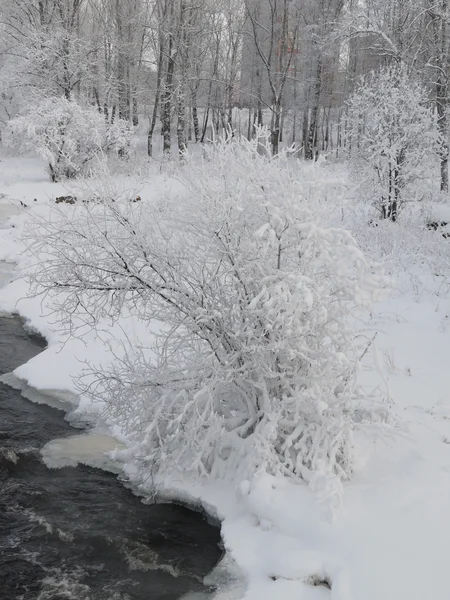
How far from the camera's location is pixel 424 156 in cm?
1402

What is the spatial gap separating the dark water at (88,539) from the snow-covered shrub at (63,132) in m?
15.3

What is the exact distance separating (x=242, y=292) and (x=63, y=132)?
697 inches

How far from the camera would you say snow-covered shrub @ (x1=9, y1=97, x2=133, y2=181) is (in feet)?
65.1

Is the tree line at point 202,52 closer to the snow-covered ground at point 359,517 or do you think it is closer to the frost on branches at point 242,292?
the snow-covered ground at point 359,517

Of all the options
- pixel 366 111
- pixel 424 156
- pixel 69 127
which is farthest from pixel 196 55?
pixel 424 156

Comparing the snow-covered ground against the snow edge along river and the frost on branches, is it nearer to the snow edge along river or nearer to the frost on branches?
the snow edge along river

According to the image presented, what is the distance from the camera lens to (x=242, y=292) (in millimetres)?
5184

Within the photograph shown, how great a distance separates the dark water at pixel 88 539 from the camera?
4547 mm

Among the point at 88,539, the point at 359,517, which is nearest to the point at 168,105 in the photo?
the point at 88,539

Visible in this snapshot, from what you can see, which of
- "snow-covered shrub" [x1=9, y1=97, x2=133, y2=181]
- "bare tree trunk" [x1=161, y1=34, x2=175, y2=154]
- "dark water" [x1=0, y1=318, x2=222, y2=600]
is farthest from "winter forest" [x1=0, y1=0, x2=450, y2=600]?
"bare tree trunk" [x1=161, y1=34, x2=175, y2=154]

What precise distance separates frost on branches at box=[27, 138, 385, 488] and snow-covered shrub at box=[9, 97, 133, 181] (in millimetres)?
15318

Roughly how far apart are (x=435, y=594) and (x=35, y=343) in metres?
7.79

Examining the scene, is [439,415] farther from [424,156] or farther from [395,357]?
[424,156]

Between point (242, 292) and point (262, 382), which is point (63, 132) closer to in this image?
point (242, 292)
